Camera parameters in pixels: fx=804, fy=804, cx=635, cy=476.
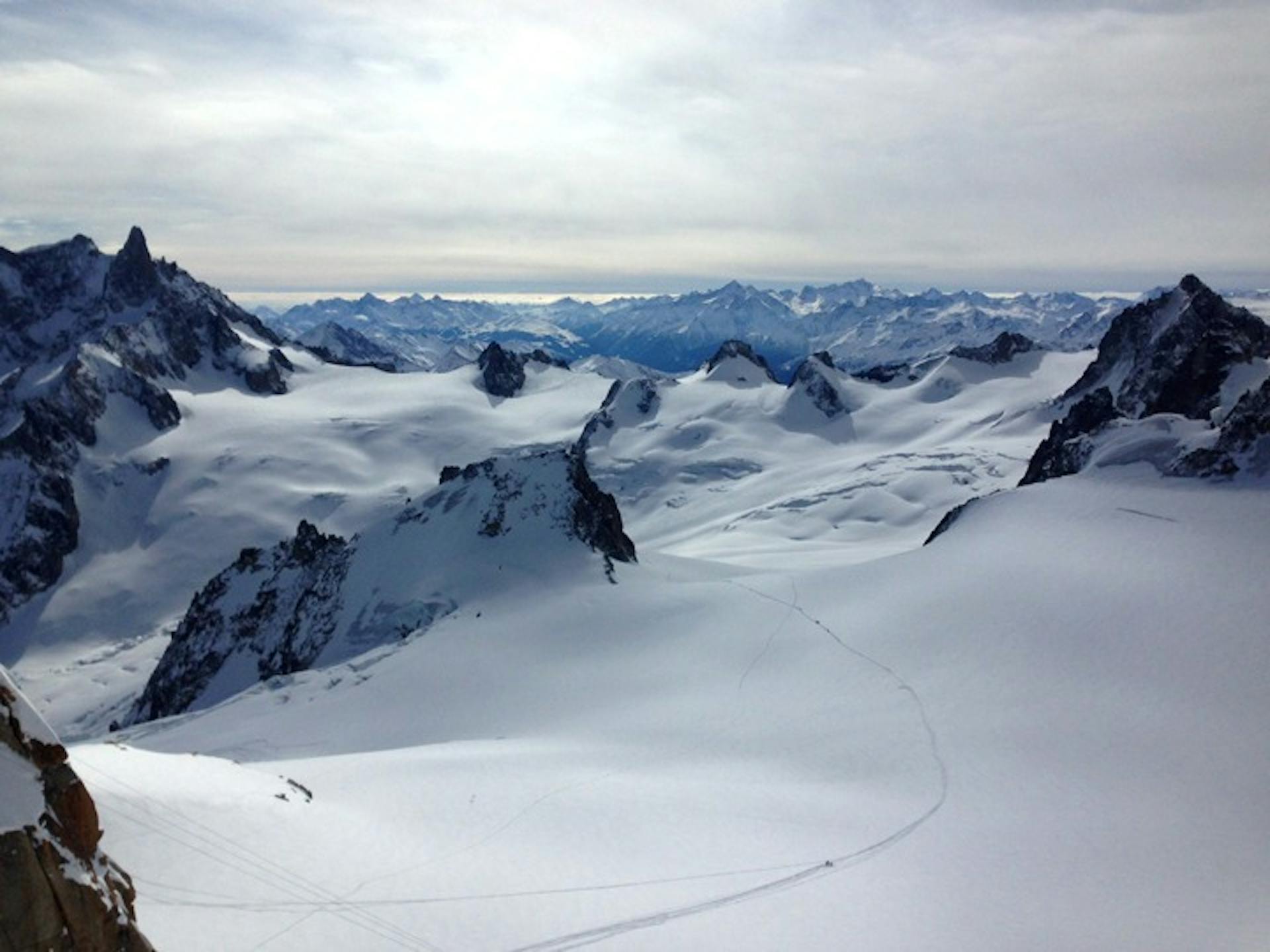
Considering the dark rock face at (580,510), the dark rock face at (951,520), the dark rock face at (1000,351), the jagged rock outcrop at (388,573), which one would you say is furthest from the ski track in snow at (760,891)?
the dark rock face at (1000,351)

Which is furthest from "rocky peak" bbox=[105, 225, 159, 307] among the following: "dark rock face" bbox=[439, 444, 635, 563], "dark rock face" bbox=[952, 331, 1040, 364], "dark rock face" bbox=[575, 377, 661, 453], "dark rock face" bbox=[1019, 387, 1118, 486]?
"dark rock face" bbox=[952, 331, 1040, 364]

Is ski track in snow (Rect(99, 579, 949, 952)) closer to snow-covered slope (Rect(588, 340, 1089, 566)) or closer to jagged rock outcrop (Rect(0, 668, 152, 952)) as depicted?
jagged rock outcrop (Rect(0, 668, 152, 952))

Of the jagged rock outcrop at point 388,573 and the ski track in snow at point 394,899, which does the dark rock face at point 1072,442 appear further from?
the ski track in snow at point 394,899

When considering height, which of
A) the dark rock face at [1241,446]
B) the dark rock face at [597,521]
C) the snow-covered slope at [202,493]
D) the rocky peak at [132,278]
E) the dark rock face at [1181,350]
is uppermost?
the rocky peak at [132,278]

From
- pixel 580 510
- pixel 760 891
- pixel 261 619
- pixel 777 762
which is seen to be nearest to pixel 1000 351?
pixel 580 510

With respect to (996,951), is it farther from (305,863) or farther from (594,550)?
(594,550)

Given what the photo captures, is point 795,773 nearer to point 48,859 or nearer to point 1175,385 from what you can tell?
point 48,859
